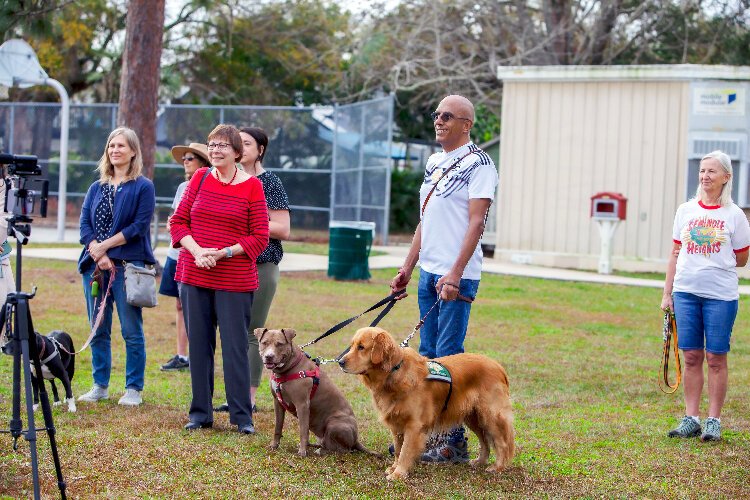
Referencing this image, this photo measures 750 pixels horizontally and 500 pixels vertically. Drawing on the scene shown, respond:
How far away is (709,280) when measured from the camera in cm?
699

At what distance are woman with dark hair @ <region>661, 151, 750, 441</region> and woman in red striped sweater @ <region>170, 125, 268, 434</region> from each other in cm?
278

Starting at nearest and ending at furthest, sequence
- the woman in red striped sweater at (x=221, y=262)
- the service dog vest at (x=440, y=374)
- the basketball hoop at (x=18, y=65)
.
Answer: the service dog vest at (x=440, y=374)
the woman in red striped sweater at (x=221, y=262)
the basketball hoop at (x=18, y=65)

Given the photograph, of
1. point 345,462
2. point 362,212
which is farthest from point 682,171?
point 345,462

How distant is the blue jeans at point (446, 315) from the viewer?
20.1 ft

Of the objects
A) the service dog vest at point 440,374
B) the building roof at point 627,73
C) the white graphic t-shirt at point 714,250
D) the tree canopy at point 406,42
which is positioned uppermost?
the tree canopy at point 406,42

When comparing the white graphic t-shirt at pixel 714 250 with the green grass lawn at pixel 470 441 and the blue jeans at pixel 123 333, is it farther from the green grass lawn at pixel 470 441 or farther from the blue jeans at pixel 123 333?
the blue jeans at pixel 123 333

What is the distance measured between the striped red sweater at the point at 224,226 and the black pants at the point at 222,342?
0.33ft

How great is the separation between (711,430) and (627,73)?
46.9 ft

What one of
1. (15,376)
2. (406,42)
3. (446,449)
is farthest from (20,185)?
(406,42)

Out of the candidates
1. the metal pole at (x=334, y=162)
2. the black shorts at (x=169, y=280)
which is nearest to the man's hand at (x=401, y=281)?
the black shorts at (x=169, y=280)

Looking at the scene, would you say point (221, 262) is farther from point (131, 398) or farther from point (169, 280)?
point (169, 280)

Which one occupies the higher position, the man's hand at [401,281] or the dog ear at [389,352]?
the man's hand at [401,281]

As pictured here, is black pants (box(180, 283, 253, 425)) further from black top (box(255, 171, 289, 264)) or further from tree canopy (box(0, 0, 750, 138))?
tree canopy (box(0, 0, 750, 138))

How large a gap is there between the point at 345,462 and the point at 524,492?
108 cm
